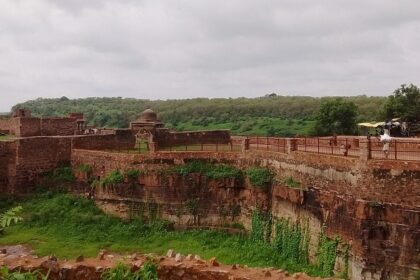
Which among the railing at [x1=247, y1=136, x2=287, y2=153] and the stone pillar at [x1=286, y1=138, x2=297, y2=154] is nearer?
the stone pillar at [x1=286, y1=138, x2=297, y2=154]

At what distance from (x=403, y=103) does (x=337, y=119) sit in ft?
21.0

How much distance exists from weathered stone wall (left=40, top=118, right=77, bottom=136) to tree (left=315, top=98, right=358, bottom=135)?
73.9 ft

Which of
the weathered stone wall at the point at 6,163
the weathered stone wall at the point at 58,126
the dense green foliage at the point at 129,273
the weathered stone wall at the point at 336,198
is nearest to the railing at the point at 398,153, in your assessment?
the weathered stone wall at the point at 336,198

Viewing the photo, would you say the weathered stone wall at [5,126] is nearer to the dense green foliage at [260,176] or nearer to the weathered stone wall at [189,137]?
the weathered stone wall at [189,137]

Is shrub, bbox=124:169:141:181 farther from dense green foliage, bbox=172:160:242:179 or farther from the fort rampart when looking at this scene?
dense green foliage, bbox=172:160:242:179

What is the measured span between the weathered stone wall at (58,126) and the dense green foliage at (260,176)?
17258 mm

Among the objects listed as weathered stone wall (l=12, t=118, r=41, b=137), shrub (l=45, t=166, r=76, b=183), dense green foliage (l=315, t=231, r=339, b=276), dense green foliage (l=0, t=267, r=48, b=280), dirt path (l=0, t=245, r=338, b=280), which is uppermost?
weathered stone wall (l=12, t=118, r=41, b=137)

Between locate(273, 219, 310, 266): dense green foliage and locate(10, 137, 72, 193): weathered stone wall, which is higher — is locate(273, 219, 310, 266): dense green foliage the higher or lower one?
the lower one

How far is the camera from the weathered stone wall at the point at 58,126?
34625 millimetres

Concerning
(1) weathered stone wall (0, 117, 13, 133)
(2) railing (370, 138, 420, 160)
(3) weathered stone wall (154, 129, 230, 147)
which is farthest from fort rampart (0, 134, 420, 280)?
(1) weathered stone wall (0, 117, 13, 133)

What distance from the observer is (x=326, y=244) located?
1758cm

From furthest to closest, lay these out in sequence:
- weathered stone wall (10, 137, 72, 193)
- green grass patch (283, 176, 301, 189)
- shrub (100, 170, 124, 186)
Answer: weathered stone wall (10, 137, 72, 193) < shrub (100, 170, 124, 186) < green grass patch (283, 176, 301, 189)

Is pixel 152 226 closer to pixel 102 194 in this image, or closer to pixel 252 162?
pixel 102 194

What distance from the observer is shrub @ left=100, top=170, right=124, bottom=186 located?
1029 inches
